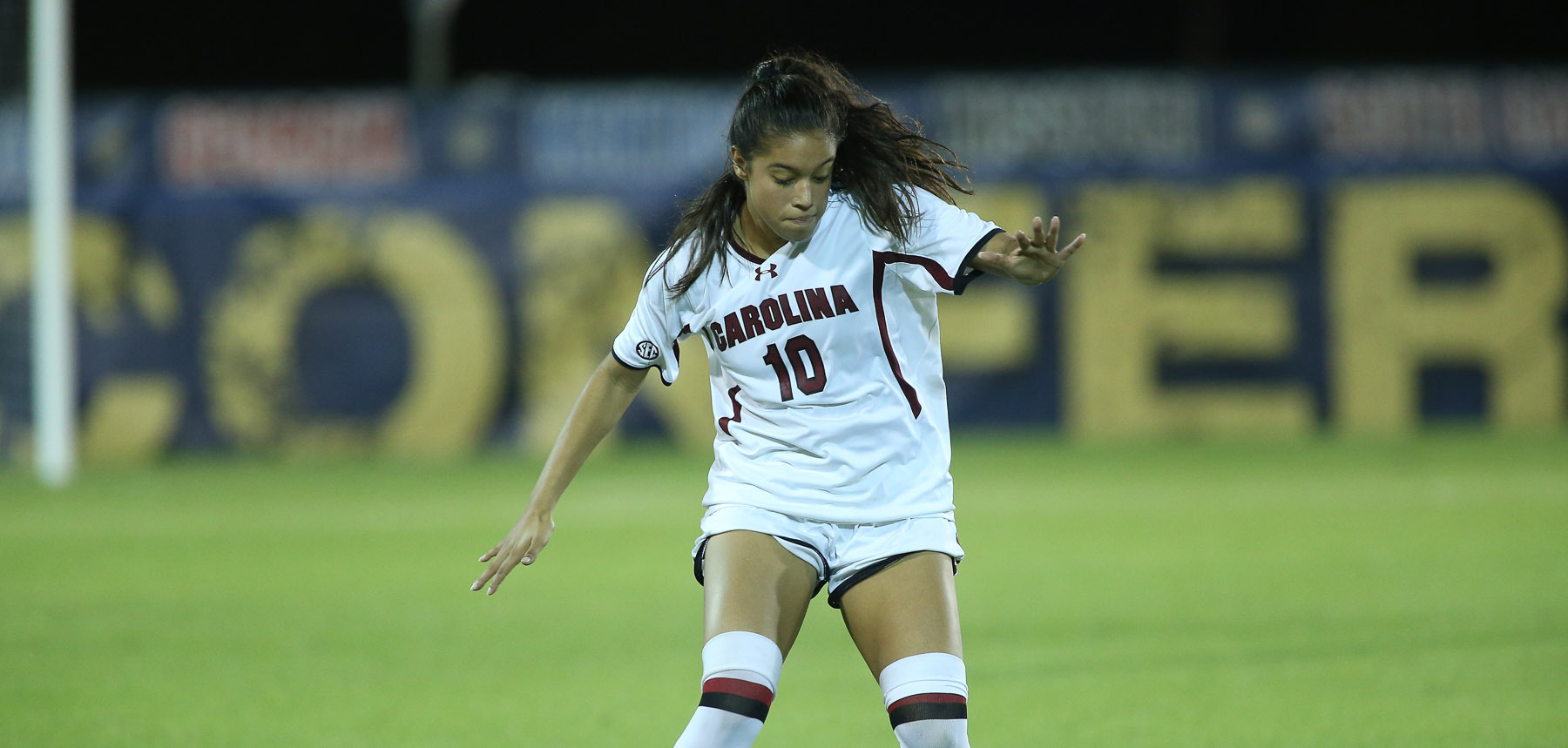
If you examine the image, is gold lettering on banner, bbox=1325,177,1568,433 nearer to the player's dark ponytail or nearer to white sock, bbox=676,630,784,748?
the player's dark ponytail

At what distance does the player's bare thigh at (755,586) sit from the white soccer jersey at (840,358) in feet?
0.36

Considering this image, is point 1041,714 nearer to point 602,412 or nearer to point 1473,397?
point 602,412

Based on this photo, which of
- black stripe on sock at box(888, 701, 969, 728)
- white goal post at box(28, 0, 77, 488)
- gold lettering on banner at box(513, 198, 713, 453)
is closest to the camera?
black stripe on sock at box(888, 701, 969, 728)

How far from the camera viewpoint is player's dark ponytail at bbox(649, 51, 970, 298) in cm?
374

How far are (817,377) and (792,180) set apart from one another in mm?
467

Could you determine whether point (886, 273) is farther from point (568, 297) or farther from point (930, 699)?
point (568, 297)

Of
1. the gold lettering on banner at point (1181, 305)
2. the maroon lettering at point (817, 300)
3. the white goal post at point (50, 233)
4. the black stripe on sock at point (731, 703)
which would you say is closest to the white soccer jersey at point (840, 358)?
the maroon lettering at point (817, 300)

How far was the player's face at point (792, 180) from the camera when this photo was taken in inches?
145

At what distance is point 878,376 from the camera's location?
389cm

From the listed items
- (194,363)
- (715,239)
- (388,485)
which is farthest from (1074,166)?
(715,239)

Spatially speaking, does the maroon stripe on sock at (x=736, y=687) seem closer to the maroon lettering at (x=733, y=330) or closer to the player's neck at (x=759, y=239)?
the maroon lettering at (x=733, y=330)

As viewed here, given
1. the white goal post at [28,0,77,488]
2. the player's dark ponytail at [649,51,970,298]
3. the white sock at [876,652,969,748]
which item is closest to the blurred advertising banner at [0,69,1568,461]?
the white goal post at [28,0,77,488]

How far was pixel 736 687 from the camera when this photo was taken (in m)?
3.58

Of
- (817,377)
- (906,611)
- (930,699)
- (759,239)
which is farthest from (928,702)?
(759,239)
